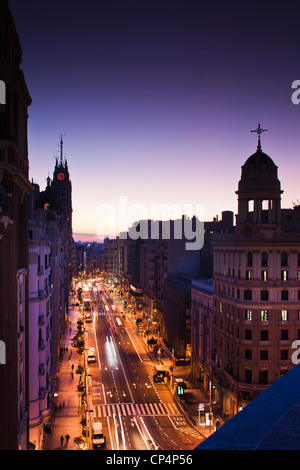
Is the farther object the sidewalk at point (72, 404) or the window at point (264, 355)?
the window at point (264, 355)

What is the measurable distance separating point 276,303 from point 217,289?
10.9 meters

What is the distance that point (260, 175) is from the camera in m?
55.8

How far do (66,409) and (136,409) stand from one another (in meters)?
9.39

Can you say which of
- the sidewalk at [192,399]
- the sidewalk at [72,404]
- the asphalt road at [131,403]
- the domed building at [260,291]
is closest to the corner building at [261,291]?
the domed building at [260,291]

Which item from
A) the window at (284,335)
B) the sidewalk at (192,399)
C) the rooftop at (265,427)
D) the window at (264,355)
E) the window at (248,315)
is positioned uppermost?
the rooftop at (265,427)

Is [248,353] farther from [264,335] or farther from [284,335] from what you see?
[284,335]

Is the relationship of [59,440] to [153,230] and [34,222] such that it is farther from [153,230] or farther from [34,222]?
[153,230]

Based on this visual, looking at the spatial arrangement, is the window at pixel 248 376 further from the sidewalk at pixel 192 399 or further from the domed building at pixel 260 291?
the sidewalk at pixel 192 399

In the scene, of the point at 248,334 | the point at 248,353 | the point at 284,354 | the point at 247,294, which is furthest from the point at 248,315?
the point at 284,354

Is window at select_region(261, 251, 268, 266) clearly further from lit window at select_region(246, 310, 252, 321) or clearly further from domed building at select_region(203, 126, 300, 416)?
lit window at select_region(246, 310, 252, 321)

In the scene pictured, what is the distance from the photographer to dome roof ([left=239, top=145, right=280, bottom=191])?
55656mm

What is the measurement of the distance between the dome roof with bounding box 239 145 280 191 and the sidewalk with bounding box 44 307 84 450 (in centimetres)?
3653

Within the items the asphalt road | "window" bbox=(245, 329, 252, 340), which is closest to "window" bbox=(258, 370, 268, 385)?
"window" bbox=(245, 329, 252, 340)

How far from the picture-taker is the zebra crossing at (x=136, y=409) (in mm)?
56438
